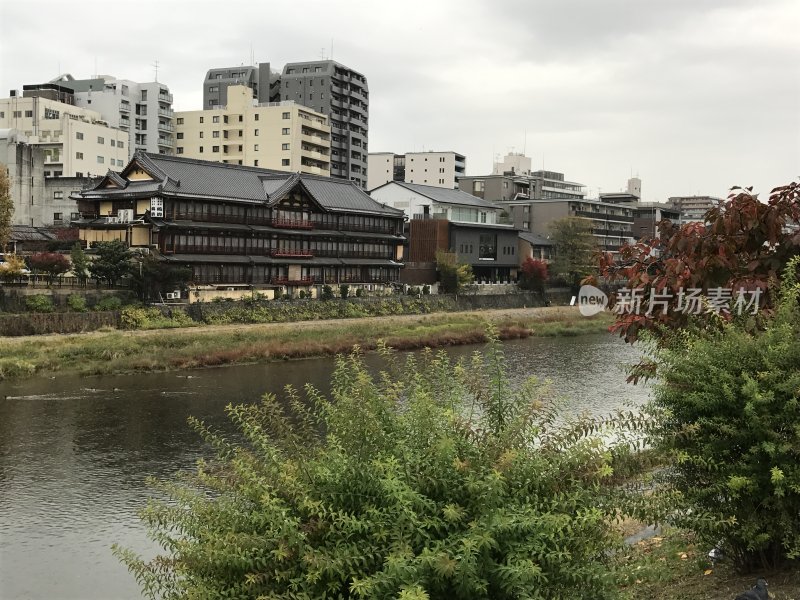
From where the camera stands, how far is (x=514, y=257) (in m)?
68.9

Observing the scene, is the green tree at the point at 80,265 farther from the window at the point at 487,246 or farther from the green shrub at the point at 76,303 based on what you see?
the window at the point at 487,246

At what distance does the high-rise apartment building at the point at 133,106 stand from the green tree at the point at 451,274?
28381 mm

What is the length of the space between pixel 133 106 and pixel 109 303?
37109 millimetres

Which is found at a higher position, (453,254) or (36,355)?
(453,254)

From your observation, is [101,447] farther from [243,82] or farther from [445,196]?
[243,82]

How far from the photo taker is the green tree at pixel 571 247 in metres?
66.4

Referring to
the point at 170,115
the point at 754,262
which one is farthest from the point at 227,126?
the point at 754,262

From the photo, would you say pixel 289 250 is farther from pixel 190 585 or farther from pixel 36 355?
pixel 190 585

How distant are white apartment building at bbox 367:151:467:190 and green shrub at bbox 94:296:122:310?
54281 mm

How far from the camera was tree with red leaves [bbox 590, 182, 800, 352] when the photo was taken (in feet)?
29.2

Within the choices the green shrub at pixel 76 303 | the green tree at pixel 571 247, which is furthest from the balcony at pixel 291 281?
the green tree at pixel 571 247

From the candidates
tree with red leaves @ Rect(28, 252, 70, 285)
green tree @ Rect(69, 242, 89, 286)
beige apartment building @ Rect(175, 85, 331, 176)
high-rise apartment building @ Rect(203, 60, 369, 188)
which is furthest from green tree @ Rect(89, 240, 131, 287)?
high-rise apartment building @ Rect(203, 60, 369, 188)

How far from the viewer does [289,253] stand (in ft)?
164

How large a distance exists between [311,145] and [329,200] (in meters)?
18.1
